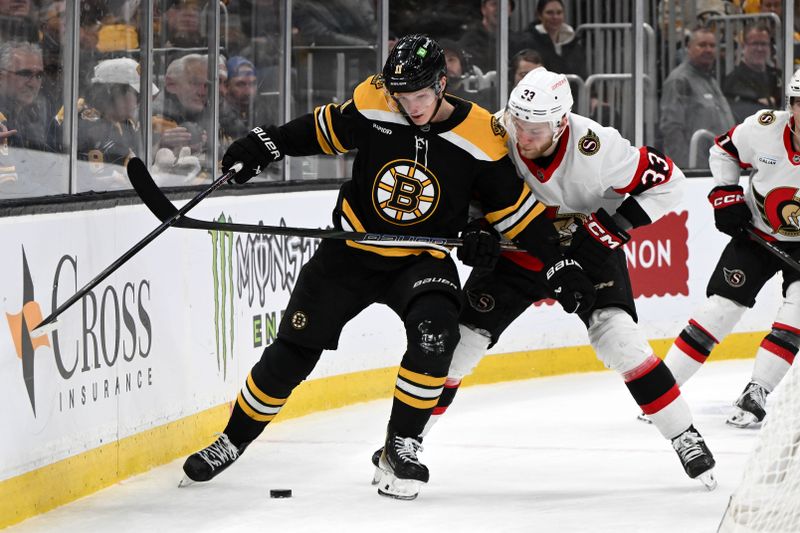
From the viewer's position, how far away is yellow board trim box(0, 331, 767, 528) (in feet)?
12.5

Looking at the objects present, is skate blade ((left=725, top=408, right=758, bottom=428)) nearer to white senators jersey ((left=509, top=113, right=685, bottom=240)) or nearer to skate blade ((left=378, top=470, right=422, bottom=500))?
white senators jersey ((left=509, top=113, right=685, bottom=240))

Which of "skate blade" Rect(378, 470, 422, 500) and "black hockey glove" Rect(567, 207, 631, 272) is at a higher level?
"black hockey glove" Rect(567, 207, 631, 272)

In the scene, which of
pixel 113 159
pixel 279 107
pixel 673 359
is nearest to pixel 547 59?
pixel 279 107

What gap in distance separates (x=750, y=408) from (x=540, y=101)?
1.89m

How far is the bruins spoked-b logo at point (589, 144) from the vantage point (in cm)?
409

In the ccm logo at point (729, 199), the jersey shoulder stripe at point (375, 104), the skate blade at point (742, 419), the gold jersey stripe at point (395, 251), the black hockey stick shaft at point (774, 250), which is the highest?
the jersey shoulder stripe at point (375, 104)

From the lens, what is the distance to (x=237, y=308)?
5.10 meters

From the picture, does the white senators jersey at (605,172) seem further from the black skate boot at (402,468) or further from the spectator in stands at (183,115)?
the spectator in stands at (183,115)

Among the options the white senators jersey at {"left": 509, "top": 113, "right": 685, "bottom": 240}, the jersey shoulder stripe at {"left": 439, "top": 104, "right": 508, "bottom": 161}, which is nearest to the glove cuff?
the white senators jersey at {"left": 509, "top": 113, "right": 685, "bottom": 240}

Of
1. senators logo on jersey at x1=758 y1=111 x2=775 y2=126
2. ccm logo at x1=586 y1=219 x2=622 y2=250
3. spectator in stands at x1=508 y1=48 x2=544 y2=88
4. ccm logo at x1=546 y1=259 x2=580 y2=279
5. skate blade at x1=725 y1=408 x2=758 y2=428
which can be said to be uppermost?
spectator in stands at x1=508 y1=48 x2=544 y2=88

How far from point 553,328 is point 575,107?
4.03 ft

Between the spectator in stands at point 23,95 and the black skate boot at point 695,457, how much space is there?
6.50 ft

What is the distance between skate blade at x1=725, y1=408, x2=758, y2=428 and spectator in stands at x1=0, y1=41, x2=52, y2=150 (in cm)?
258

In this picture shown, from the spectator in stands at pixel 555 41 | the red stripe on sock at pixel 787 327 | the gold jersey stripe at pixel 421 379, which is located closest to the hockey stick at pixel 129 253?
the gold jersey stripe at pixel 421 379
